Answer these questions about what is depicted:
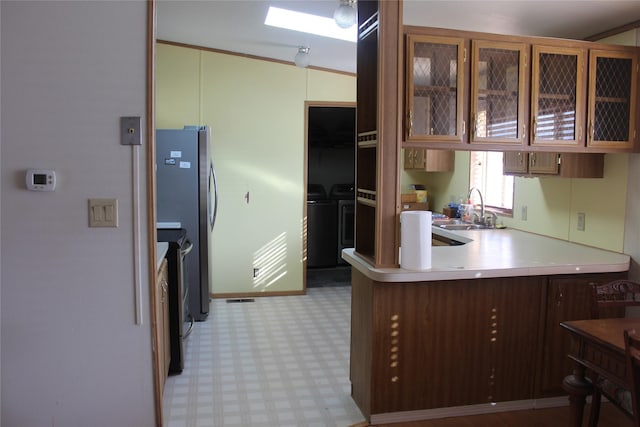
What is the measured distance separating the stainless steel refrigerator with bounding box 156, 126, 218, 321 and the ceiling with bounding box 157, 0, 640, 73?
0.92 meters

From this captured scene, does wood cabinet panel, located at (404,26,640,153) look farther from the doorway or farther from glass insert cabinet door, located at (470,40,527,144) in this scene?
the doorway

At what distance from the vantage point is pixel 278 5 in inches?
143

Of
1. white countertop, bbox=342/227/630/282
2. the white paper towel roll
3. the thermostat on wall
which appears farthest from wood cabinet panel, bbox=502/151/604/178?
the thermostat on wall

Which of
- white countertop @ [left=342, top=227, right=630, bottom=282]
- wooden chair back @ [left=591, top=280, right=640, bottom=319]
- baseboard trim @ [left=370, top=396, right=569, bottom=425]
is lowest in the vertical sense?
baseboard trim @ [left=370, top=396, right=569, bottom=425]

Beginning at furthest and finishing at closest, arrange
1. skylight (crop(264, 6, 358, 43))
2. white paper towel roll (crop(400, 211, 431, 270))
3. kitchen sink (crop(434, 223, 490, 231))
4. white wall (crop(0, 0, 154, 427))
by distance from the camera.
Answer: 1. kitchen sink (crop(434, 223, 490, 231))
2. skylight (crop(264, 6, 358, 43))
3. white paper towel roll (crop(400, 211, 431, 270))
4. white wall (crop(0, 0, 154, 427))

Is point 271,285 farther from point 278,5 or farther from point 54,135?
point 54,135

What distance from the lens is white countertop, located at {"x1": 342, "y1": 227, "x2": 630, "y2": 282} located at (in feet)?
8.71

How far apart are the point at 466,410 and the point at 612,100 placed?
1.98m

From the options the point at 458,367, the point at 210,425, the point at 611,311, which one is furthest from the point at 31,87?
the point at 611,311

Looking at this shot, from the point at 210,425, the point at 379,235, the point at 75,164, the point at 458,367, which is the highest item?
the point at 75,164

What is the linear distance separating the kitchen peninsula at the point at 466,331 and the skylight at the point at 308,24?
196cm

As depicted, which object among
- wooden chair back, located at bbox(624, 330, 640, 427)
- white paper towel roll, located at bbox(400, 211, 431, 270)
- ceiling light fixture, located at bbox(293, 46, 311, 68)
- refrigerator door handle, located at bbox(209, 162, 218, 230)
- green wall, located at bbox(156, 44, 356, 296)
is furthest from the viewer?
green wall, located at bbox(156, 44, 356, 296)

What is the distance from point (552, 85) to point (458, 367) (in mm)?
1687

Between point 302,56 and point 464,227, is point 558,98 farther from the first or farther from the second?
point 302,56
